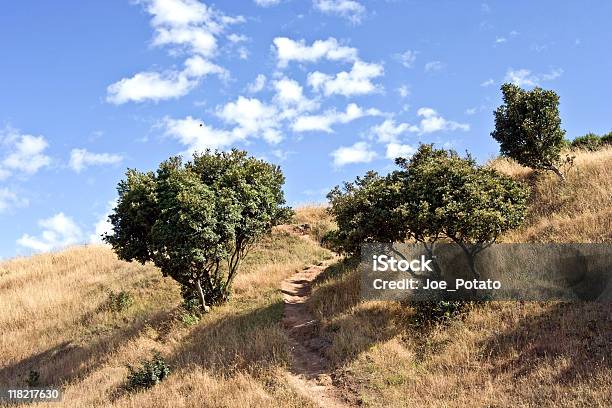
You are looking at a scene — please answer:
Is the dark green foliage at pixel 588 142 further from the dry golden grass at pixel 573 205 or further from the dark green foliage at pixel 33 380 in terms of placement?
the dark green foliage at pixel 33 380

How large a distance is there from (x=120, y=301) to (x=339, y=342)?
13.3 metres

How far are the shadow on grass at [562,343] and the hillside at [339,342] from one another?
0.04m

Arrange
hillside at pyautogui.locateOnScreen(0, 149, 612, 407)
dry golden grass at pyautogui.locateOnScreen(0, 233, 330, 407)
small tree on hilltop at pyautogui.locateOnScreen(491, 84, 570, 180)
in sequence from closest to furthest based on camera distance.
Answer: hillside at pyautogui.locateOnScreen(0, 149, 612, 407), dry golden grass at pyautogui.locateOnScreen(0, 233, 330, 407), small tree on hilltop at pyautogui.locateOnScreen(491, 84, 570, 180)

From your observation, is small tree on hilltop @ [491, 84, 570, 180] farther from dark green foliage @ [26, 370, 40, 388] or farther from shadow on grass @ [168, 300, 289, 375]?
dark green foliage @ [26, 370, 40, 388]

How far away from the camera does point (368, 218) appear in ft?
58.9

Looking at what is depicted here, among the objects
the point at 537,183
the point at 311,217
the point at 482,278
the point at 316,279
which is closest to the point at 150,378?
the point at 316,279

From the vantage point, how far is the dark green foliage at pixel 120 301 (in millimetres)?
25125

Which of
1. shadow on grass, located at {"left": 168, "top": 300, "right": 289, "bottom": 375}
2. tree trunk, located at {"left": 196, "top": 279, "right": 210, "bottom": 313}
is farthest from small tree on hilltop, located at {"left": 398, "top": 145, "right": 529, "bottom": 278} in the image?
tree trunk, located at {"left": 196, "top": 279, "right": 210, "bottom": 313}

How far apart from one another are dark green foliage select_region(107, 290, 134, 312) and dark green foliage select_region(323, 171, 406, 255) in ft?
38.8

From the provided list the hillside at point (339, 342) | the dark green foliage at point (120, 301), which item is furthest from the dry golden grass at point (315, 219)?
the dark green foliage at point (120, 301)

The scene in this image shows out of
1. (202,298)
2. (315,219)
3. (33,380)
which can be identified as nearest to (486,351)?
(202,298)

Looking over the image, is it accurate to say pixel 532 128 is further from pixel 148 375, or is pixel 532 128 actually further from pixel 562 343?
pixel 148 375

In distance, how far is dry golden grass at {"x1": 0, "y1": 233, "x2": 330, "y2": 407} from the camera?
50.8 feet

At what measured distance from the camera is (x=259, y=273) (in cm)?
2608
